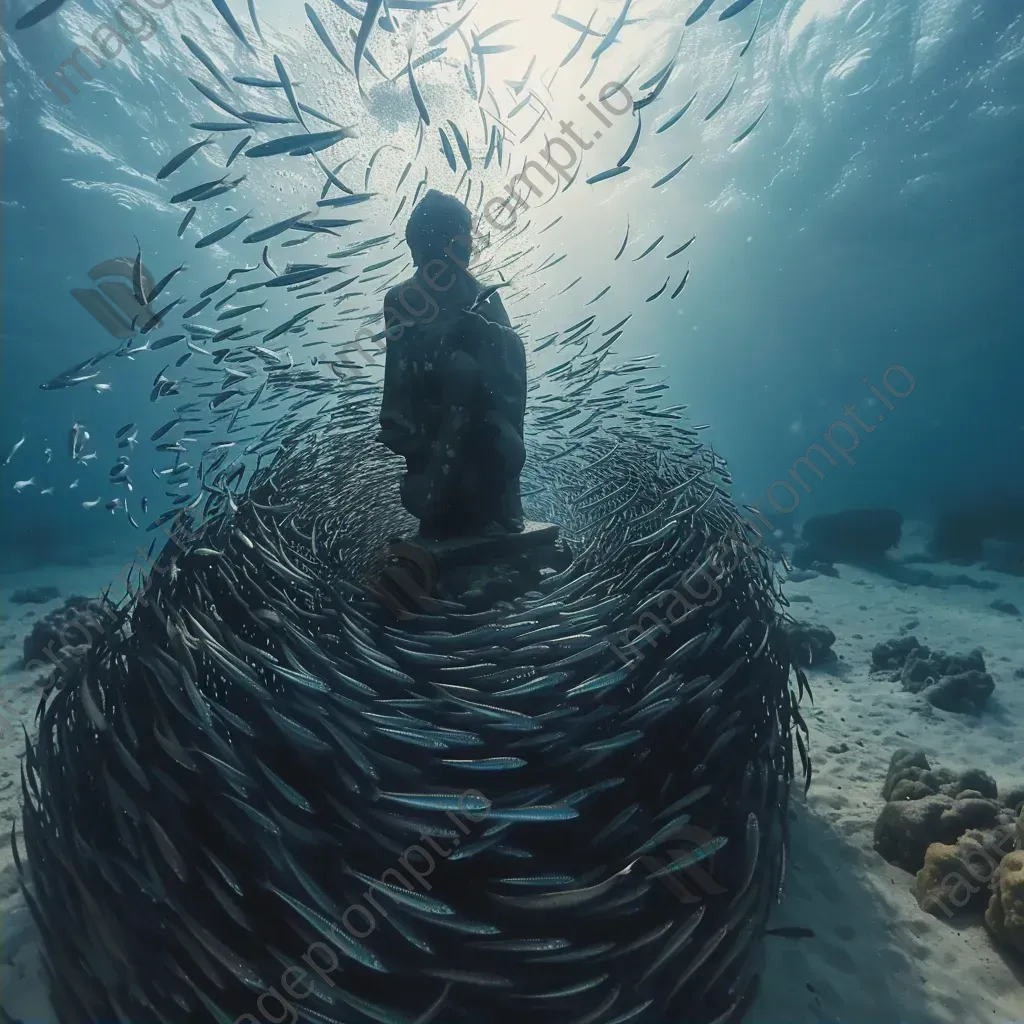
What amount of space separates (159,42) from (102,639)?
65.5ft

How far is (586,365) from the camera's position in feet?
20.1

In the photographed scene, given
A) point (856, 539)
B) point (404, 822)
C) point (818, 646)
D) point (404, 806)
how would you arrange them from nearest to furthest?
point (404, 822) → point (404, 806) → point (818, 646) → point (856, 539)

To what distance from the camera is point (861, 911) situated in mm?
3137

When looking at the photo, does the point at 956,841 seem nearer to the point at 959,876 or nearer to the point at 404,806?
the point at 959,876

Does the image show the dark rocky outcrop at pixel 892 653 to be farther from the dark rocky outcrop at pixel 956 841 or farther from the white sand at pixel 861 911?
the dark rocky outcrop at pixel 956 841

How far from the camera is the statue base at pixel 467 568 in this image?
3.48 meters

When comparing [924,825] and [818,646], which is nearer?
[924,825]

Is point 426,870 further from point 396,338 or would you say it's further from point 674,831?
point 396,338

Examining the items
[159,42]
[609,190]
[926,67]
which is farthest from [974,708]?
[609,190]

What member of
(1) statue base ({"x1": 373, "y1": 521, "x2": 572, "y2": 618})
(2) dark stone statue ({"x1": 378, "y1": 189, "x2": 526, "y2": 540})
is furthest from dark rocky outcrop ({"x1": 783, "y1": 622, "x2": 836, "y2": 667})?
(2) dark stone statue ({"x1": 378, "y1": 189, "x2": 526, "y2": 540})

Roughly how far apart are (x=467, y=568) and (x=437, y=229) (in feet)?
8.00

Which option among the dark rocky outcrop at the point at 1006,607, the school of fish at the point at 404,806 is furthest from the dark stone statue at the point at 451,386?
the dark rocky outcrop at the point at 1006,607

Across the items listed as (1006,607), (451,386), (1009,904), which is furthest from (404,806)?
(1006,607)

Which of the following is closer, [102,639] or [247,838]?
[247,838]
